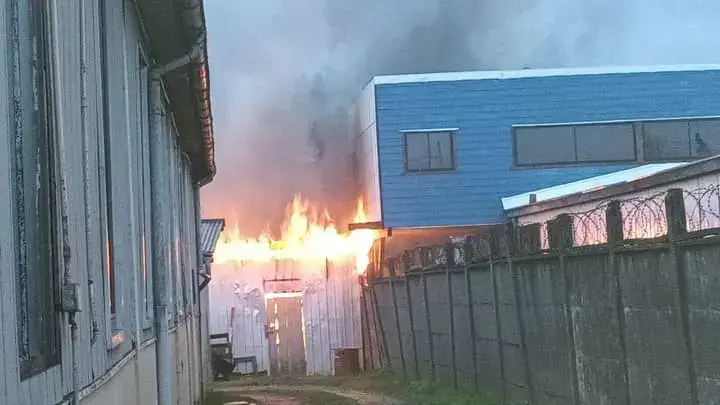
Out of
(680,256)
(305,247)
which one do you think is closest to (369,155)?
(305,247)

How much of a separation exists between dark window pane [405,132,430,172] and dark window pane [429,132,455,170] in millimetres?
138

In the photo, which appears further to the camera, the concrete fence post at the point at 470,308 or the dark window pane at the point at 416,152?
the dark window pane at the point at 416,152

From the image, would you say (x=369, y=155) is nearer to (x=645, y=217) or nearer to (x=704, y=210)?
(x=645, y=217)

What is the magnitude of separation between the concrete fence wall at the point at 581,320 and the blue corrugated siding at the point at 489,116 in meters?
7.41

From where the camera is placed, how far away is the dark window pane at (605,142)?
22969 mm

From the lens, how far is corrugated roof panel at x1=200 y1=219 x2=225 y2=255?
19.2m

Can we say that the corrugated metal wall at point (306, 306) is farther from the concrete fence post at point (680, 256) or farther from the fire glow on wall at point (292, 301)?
the concrete fence post at point (680, 256)

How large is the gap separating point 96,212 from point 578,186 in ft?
54.7

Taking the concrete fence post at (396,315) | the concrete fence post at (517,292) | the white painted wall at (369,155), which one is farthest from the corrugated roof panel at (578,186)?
the concrete fence post at (517,292)

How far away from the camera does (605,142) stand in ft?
75.8

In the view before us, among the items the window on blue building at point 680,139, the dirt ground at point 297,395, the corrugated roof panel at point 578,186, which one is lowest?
the dirt ground at point 297,395

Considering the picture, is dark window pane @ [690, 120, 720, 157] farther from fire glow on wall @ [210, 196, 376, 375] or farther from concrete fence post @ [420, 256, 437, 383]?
concrete fence post @ [420, 256, 437, 383]

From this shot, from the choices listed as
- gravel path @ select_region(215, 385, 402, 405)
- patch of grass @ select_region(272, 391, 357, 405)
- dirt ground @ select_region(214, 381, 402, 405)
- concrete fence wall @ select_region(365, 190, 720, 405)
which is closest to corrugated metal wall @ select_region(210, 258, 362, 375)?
dirt ground @ select_region(214, 381, 402, 405)

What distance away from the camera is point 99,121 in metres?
4.80
